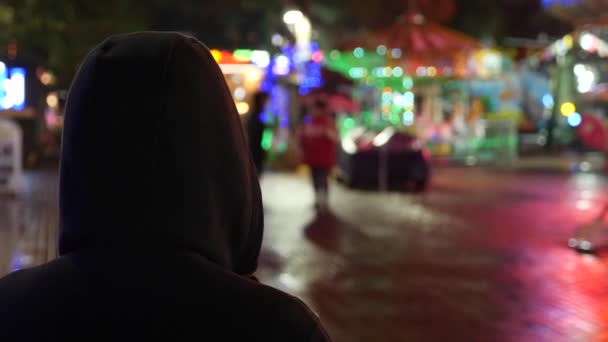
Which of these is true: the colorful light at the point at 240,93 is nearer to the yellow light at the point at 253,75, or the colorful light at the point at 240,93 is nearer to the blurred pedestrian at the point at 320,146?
the yellow light at the point at 253,75

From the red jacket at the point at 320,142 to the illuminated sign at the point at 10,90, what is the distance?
4926 millimetres

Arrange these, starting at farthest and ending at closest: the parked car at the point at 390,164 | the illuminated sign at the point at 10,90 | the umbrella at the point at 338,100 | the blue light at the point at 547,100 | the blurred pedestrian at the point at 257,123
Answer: the blue light at the point at 547,100, the umbrella at the point at 338,100, the parked car at the point at 390,164, the illuminated sign at the point at 10,90, the blurred pedestrian at the point at 257,123

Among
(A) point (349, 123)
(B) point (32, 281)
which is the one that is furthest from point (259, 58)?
(B) point (32, 281)

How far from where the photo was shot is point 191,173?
1425 mm

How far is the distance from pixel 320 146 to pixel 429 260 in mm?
4197

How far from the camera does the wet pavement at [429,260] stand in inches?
230

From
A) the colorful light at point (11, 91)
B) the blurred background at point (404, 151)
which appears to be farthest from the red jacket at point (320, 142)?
the colorful light at point (11, 91)

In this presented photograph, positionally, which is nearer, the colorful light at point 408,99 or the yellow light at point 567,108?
the colorful light at point 408,99

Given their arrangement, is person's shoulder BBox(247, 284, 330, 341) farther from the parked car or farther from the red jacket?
the parked car

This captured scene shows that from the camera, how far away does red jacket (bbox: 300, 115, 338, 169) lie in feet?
39.7

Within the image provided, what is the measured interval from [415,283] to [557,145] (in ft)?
66.6

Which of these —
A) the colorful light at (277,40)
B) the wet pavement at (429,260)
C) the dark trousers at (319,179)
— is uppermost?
the colorful light at (277,40)

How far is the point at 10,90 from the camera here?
1328 cm

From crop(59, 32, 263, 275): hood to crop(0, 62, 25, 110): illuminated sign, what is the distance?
1253 centimetres
